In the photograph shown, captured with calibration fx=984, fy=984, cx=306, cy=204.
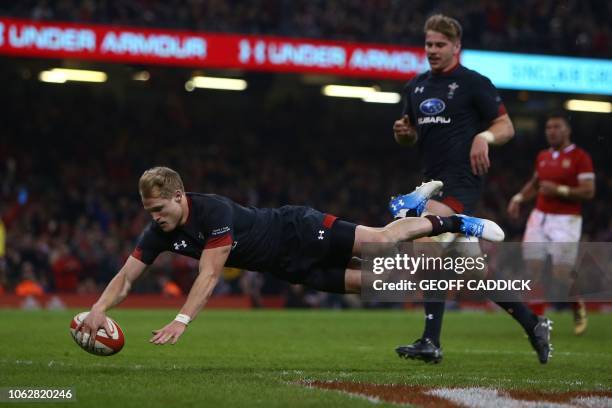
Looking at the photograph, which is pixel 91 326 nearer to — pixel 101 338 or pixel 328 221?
pixel 101 338

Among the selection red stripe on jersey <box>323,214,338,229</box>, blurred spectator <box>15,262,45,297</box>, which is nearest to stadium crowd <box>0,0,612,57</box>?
blurred spectator <box>15,262,45,297</box>

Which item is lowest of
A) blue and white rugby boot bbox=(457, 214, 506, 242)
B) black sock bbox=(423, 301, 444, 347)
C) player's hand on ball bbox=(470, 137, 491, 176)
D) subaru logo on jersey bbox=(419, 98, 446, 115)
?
black sock bbox=(423, 301, 444, 347)

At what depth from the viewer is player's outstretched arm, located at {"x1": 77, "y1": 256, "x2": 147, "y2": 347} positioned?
→ 659cm

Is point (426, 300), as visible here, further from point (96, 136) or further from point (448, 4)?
point (448, 4)

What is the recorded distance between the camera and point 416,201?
7789 millimetres

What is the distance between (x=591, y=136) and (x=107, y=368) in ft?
89.8

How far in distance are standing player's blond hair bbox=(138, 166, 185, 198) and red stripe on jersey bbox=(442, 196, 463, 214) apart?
2.50 metres

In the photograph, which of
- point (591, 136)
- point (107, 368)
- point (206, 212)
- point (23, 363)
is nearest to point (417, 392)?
point (206, 212)

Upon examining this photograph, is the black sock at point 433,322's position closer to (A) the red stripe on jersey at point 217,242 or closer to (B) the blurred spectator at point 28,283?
(A) the red stripe on jersey at point 217,242

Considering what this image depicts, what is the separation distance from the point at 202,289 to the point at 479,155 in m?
2.42

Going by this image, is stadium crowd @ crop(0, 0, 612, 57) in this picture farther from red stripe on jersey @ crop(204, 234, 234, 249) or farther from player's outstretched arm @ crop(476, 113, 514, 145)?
red stripe on jersey @ crop(204, 234, 234, 249)

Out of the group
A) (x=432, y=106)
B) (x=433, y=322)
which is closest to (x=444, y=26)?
(x=432, y=106)

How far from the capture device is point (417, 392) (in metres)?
5.71

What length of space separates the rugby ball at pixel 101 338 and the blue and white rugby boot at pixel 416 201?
245cm
